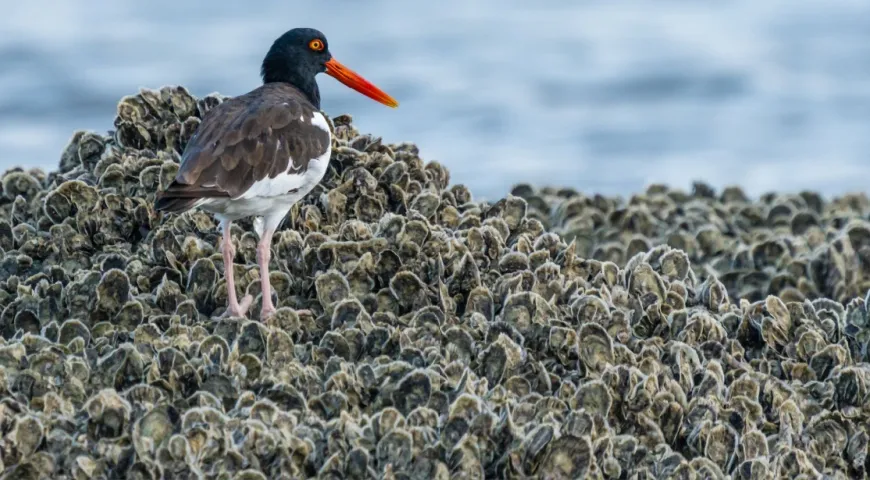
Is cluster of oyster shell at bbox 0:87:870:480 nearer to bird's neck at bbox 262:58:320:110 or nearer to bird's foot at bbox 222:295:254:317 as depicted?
bird's foot at bbox 222:295:254:317

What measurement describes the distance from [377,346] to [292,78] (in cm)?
255

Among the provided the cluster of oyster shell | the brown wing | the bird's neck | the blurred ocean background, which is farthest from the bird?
the blurred ocean background

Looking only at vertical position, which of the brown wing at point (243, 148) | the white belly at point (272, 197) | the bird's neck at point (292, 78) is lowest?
the white belly at point (272, 197)

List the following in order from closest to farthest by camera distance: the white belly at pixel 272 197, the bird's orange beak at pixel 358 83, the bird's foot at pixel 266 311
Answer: the bird's foot at pixel 266 311
the white belly at pixel 272 197
the bird's orange beak at pixel 358 83

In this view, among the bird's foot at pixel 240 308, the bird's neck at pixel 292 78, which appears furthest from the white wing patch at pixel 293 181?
the bird's neck at pixel 292 78

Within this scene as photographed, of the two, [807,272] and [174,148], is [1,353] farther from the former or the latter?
[807,272]

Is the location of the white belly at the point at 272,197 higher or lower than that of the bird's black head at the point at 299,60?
lower

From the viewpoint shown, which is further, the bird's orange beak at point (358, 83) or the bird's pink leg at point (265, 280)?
the bird's orange beak at point (358, 83)

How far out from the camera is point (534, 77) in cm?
2086

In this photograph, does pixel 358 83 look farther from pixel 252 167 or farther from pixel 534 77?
pixel 534 77

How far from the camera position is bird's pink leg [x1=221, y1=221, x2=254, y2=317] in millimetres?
5254

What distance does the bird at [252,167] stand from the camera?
17.5 ft

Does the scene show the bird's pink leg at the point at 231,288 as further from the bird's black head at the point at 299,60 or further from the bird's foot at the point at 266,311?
the bird's black head at the point at 299,60

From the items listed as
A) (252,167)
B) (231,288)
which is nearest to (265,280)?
(231,288)
